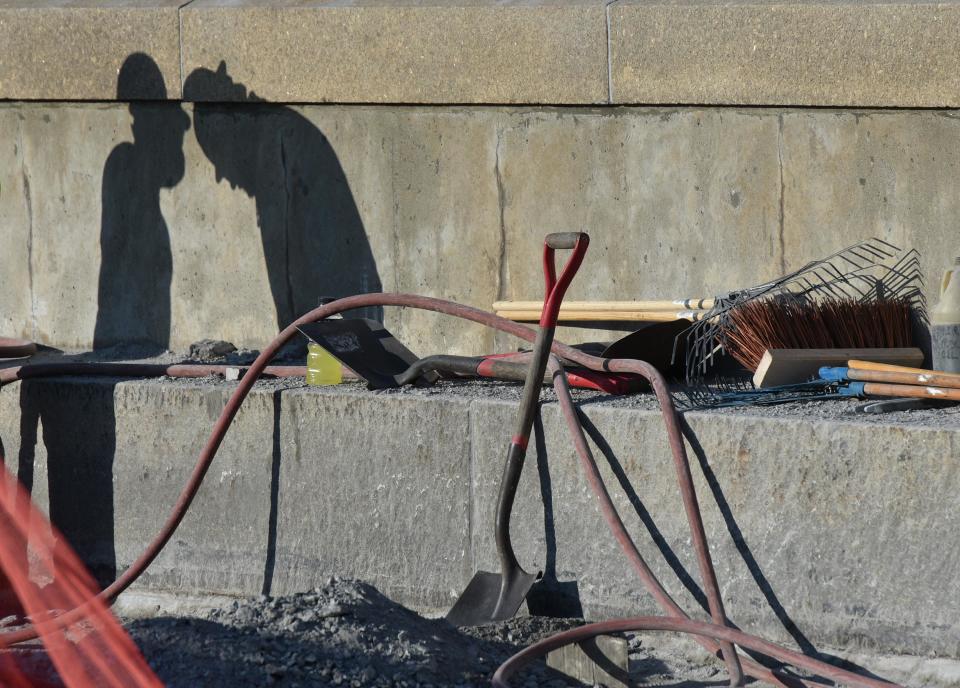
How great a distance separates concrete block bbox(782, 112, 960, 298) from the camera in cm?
432

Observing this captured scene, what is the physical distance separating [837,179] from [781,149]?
0.77 ft

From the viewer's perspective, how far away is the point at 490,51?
192 inches

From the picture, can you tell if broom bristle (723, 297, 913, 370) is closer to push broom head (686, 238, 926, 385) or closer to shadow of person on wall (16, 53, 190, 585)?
push broom head (686, 238, 926, 385)

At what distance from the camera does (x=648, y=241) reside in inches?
190

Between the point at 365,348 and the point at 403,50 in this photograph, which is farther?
the point at 403,50

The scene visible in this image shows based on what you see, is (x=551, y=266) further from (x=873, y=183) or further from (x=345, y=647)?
(x=873, y=183)

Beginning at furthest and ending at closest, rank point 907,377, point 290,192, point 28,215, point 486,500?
point 28,215 → point 290,192 → point 486,500 → point 907,377

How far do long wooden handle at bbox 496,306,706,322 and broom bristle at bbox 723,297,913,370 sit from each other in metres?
0.40

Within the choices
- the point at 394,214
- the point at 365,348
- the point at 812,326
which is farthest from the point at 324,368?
the point at 812,326

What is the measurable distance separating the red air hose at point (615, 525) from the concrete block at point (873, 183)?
3.67 feet

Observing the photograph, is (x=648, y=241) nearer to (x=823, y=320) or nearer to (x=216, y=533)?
(x=823, y=320)

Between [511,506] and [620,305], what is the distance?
1178 millimetres

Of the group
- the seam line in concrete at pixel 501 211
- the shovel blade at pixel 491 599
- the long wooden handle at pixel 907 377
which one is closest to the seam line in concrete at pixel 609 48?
the seam line in concrete at pixel 501 211

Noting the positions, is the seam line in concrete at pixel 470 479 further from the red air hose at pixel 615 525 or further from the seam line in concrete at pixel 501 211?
the seam line in concrete at pixel 501 211
